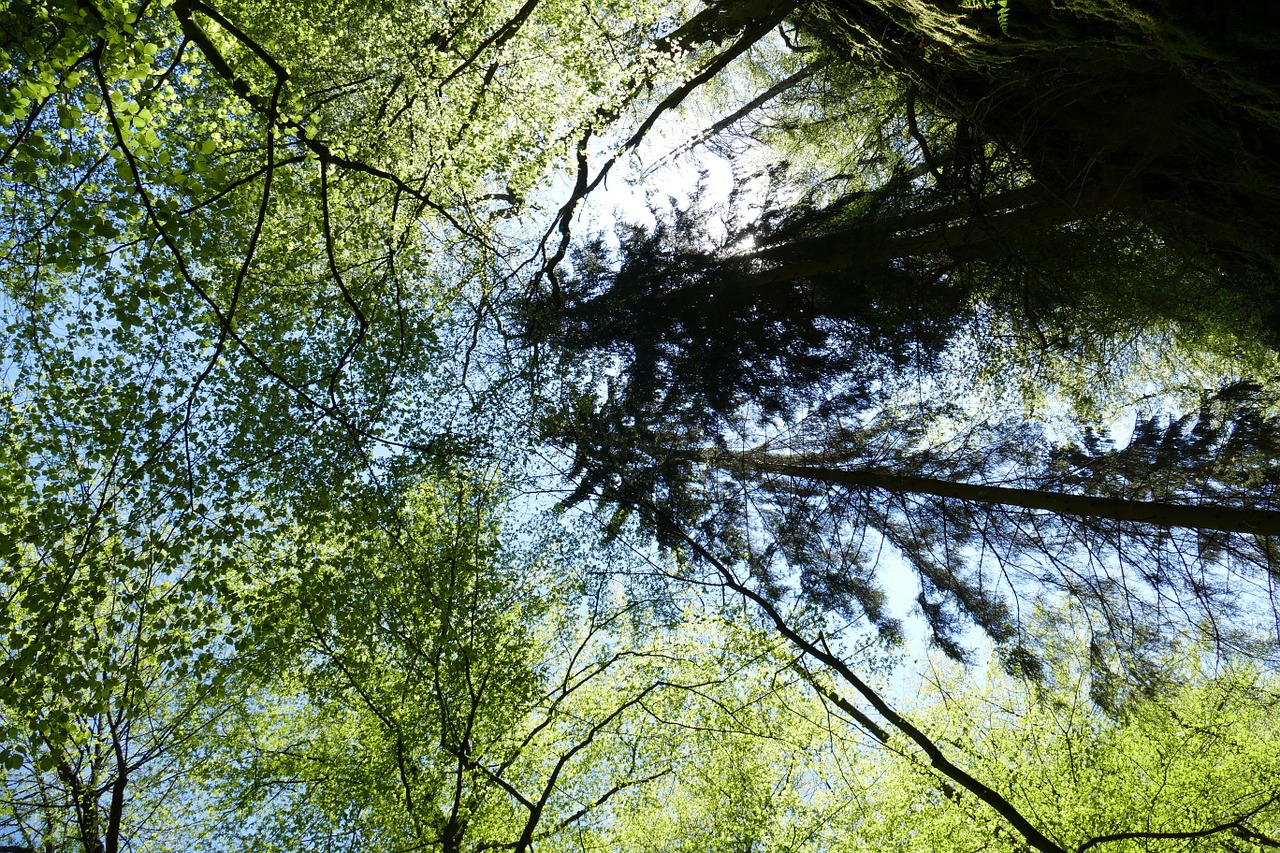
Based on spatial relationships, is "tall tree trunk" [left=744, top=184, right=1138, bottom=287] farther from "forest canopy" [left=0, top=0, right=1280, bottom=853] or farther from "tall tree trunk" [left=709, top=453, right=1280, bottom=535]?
"tall tree trunk" [left=709, top=453, right=1280, bottom=535]

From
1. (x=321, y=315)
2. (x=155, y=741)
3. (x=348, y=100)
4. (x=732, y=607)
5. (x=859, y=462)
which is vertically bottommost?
(x=155, y=741)

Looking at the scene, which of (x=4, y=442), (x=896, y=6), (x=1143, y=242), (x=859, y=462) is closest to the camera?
(x=896, y=6)

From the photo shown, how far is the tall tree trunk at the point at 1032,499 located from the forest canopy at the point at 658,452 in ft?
0.15

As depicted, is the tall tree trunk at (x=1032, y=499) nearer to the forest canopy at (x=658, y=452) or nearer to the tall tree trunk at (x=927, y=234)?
the forest canopy at (x=658, y=452)

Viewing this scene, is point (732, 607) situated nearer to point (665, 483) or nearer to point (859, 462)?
point (665, 483)

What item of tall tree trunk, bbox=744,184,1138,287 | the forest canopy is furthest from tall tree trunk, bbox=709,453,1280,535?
tall tree trunk, bbox=744,184,1138,287

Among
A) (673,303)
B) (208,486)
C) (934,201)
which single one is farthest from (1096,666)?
(208,486)

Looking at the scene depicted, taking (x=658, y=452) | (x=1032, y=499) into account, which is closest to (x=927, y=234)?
(x=1032, y=499)

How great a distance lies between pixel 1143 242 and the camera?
7.02 meters

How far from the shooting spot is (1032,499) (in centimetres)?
650

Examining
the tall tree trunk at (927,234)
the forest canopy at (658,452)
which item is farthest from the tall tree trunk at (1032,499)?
the tall tree trunk at (927,234)

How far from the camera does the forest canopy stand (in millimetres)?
6250

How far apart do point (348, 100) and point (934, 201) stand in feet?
23.3

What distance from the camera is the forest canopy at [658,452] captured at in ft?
20.5
